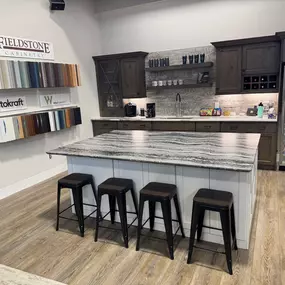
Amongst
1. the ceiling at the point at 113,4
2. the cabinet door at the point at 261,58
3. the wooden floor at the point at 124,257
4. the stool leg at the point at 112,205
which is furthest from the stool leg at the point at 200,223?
the ceiling at the point at 113,4

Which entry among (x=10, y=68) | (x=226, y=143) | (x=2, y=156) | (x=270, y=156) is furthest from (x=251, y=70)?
(x=2, y=156)

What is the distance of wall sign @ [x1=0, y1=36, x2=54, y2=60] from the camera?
403 cm

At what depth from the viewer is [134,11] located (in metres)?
5.79

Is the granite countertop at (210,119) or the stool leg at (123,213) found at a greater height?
the granite countertop at (210,119)

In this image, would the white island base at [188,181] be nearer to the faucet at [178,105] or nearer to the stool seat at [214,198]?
the stool seat at [214,198]

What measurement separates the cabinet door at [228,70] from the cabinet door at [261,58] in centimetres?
12

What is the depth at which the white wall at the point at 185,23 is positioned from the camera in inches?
189

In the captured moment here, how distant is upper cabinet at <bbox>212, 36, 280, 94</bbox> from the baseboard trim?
3.35 meters

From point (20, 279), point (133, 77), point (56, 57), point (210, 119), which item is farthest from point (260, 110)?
point (20, 279)

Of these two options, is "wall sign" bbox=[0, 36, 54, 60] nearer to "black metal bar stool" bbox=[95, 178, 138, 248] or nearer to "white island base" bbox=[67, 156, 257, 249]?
"white island base" bbox=[67, 156, 257, 249]

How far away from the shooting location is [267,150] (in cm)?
459

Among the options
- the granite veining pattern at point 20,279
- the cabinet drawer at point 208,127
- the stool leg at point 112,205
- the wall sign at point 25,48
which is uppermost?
the wall sign at point 25,48

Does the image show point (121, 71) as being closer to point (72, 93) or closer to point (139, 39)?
point (139, 39)

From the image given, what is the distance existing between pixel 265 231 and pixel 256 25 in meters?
3.72
